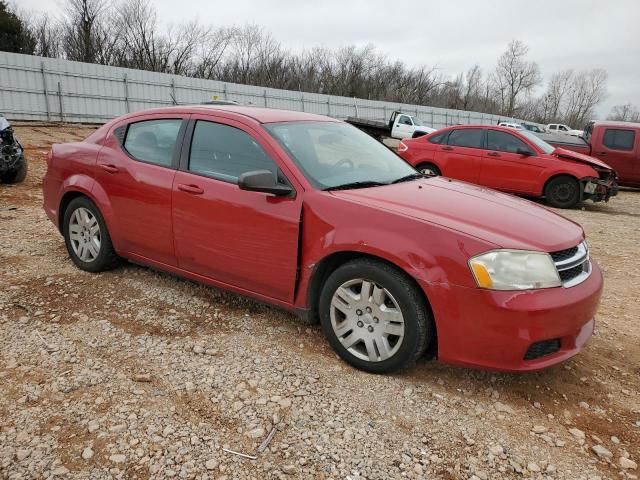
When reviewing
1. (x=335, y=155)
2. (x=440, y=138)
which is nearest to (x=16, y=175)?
(x=335, y=155)

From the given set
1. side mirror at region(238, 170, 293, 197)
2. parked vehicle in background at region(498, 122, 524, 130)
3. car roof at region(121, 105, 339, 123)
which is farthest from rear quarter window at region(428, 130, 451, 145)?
side mirror at region(238, 170, 293, 197)

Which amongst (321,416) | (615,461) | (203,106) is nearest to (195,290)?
(203,106)

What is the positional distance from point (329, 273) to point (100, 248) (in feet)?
7.41

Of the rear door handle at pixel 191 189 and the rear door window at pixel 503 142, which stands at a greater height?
the rear door window at pixel 503 142

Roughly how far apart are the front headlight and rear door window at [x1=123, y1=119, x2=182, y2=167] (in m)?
2.37

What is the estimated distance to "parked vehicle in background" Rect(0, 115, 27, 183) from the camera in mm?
7766

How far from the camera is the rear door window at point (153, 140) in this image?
369 cm

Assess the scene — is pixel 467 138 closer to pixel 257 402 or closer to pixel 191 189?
pixel 191 189

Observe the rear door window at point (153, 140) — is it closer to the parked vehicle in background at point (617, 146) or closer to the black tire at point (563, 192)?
the black tire at point (563, 192)

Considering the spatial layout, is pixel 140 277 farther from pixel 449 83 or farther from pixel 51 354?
pixel 449 83

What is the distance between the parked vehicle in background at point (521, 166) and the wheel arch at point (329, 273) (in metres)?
6.54

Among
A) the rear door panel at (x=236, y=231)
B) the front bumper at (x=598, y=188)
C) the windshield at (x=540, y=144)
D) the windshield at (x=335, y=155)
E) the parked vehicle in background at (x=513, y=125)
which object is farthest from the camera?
the parked vehicle in background at (x=513, y=125)

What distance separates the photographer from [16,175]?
8234 mm

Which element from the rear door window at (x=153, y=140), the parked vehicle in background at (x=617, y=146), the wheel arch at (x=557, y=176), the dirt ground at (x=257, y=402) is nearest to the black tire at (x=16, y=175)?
the dirt ground at (x=257, y=402)
